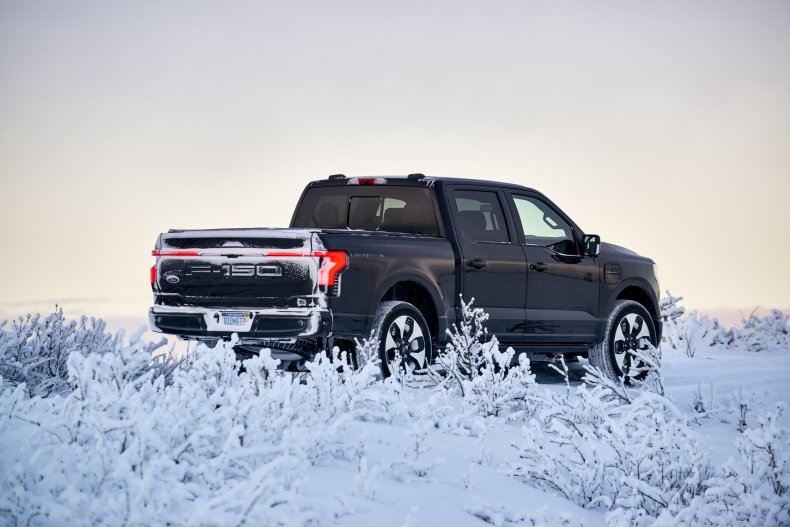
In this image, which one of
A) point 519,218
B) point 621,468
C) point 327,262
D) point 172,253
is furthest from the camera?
point 519,218

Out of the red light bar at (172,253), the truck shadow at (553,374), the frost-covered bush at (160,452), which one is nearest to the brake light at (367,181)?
the red light bar at (172,253)

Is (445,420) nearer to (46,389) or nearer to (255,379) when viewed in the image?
(255,379)

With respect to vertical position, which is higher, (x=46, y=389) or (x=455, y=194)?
(x=455, y=194)

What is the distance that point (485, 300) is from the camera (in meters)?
10.3

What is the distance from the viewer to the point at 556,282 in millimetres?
11094

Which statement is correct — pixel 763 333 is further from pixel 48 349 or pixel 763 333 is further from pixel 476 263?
pixel 48 349

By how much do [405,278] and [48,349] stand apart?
3.14 meters

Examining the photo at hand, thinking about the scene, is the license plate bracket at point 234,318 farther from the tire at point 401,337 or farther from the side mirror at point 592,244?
the side mirror at point 592,244

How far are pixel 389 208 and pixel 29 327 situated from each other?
141 inches

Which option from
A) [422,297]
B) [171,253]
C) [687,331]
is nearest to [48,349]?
[171,253]

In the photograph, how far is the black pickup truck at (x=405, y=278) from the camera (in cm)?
870

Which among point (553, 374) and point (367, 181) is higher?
point (367, 181)

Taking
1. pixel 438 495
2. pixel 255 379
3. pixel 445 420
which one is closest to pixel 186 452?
pixel 255 379

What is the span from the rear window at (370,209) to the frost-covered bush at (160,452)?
447 cm
